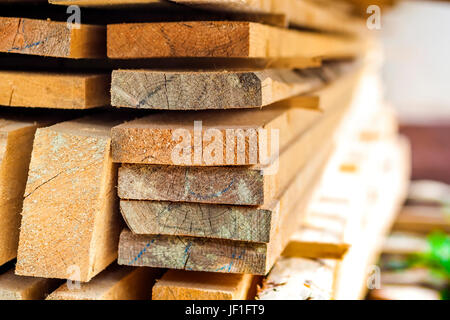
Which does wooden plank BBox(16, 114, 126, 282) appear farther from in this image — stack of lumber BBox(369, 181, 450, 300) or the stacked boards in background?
stack of lumber BBox(369, 181, 450, 300)

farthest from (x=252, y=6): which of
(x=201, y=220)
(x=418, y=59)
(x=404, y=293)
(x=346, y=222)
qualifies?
(x=418, y=59)

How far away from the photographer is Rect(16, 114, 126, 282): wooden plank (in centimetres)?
174

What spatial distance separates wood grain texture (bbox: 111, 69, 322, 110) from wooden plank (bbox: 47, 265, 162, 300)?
2.11ft

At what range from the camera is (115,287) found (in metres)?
1.88

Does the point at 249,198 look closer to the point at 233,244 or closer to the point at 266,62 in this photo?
the point at 233,244

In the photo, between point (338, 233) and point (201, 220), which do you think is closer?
point (201, 220)

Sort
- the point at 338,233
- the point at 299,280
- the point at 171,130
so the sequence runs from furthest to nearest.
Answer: the point at 338,233 → the point at 299,280 → the point at 171,130

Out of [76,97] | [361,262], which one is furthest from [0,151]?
[361,262]

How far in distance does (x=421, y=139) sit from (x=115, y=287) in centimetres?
729

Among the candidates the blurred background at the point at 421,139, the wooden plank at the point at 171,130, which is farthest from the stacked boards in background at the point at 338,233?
the wooden plank at the point at 171,130

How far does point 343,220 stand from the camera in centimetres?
271

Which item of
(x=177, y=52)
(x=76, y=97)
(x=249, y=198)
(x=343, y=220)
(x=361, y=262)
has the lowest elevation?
(x=361, y=262)

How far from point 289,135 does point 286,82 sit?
24 centimetres

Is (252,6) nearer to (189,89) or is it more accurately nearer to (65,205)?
(189,89)
